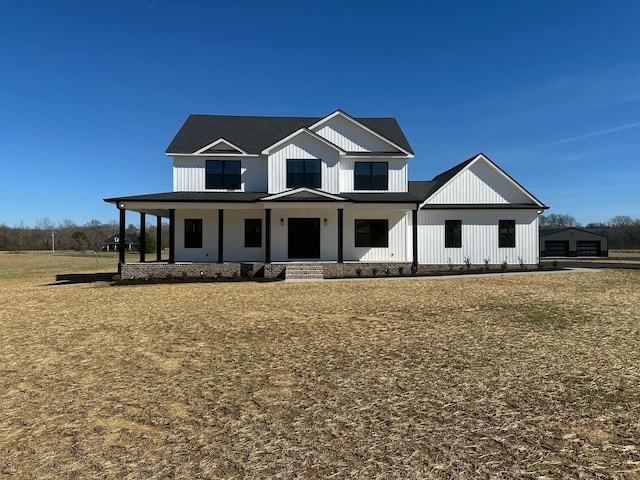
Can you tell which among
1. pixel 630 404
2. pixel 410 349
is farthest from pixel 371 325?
pixel 630 404

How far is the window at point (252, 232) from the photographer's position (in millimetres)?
22094

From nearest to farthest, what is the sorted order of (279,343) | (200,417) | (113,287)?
(200,417) < (279,343) < (113,287)

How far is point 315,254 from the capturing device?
2189 cm

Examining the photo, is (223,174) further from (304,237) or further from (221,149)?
(304,237)

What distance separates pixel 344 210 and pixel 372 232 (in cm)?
232

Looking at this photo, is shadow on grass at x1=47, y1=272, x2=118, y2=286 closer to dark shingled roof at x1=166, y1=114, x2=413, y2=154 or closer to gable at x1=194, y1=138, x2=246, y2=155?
dark shingled roof at x1=166, y1=114, x2=413, y2=154

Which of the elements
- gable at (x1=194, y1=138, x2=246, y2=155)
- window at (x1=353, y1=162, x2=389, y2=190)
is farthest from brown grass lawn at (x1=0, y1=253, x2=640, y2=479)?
gable at (x1=194, y1=138, x2=246, y2=155)

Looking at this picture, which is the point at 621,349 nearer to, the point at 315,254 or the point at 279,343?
the point at 279,343

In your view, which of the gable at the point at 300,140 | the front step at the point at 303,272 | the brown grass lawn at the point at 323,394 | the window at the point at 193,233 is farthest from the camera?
the window at the point at 193,233

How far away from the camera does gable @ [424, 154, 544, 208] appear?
22828 millimetres

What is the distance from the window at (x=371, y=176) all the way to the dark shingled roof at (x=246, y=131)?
6.41 ft

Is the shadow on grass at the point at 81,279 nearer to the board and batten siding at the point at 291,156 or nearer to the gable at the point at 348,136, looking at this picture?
the board and batten siding at the point at 291,156

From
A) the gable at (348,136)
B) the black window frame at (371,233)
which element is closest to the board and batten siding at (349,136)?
the gable at (348,136)

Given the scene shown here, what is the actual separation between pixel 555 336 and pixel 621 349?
1144 millimetres
